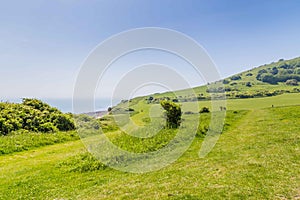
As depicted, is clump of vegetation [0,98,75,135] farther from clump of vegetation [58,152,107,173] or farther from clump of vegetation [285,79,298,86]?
clump of vegetation [285,79,298,86]

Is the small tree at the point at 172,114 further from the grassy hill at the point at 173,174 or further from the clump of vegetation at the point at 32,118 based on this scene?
the clump of vegetation at the point at 32,118

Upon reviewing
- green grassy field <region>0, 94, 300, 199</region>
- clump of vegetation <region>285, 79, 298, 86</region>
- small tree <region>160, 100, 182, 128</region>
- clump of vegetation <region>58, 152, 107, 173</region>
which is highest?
clump of vegetation <region>285, 79, 298, 86</region>

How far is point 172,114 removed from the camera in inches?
1003

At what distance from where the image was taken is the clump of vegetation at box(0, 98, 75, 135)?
28.7m

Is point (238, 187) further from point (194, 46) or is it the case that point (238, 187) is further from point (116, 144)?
point (116, 144)

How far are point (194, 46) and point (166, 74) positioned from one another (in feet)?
7.89

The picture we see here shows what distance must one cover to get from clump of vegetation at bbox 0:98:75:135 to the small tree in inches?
615

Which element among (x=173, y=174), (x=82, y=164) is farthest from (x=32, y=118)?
(x=173, y=174)

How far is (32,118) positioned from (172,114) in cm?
1874

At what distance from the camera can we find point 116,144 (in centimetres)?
1858

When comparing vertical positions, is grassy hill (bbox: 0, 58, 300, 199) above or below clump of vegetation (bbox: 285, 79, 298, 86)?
below

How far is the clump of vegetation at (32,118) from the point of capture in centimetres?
2867

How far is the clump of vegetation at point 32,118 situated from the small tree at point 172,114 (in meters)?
15.6

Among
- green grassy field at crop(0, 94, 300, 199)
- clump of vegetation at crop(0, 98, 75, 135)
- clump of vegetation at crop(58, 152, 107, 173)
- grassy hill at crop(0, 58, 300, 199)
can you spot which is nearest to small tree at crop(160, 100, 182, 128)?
grassy hill at crop(0, 58, 300, 199)
